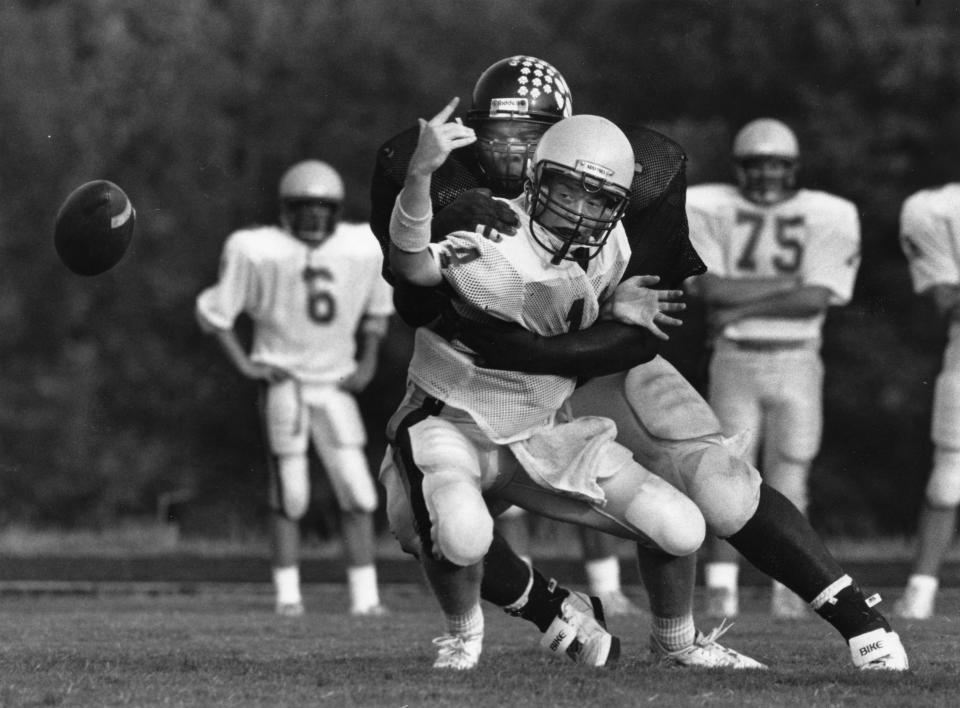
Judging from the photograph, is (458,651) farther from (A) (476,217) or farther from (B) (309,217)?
(B) (309,217)

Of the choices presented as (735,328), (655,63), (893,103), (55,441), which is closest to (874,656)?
(735,328)

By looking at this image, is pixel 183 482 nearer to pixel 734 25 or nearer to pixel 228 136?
pixel 228 136

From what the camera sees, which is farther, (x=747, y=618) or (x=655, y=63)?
(x=655, y=63)

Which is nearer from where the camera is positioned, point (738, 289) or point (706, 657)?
point (706, 657)

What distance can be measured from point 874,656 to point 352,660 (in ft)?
4.14

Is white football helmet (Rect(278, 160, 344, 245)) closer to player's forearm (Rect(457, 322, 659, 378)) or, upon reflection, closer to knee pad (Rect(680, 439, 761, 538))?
player's forearm (Rect(457, 322, 659, 378))

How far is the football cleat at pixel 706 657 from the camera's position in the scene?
447cm

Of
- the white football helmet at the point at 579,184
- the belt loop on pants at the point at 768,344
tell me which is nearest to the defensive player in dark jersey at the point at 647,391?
the white football helmet at the point at 579,184

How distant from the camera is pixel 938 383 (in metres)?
7.14

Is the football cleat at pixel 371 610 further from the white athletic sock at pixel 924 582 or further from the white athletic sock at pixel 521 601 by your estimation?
the white athletic sock at pixel 521 601

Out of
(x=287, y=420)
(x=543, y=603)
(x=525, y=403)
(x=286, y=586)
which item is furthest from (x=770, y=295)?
(x=525, y=403)

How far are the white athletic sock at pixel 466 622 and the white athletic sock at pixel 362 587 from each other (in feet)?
10.9

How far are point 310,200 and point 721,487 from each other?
4.27 metres

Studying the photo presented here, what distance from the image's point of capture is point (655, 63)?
47.0ft
